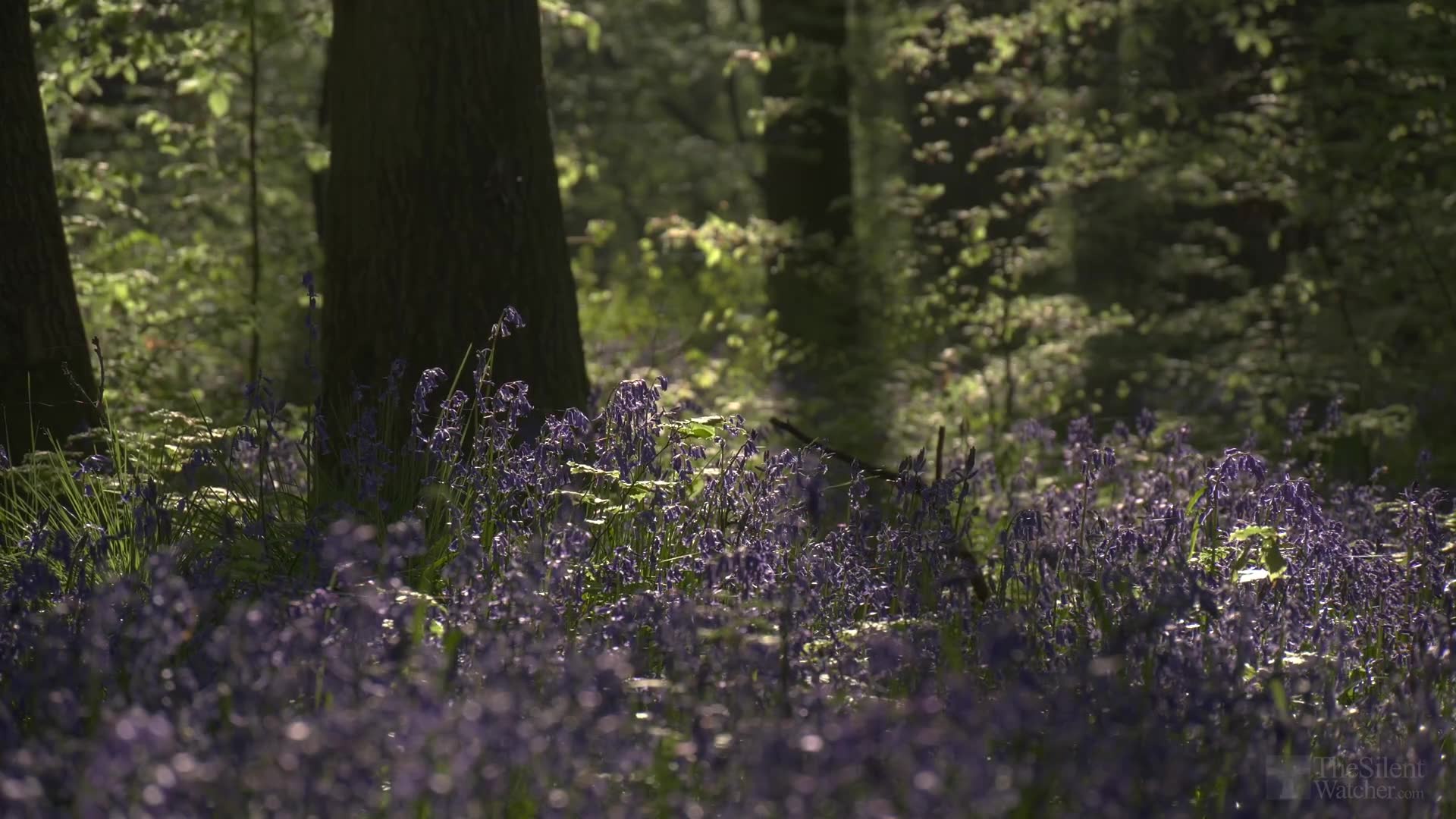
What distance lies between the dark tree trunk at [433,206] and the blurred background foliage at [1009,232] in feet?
0.84

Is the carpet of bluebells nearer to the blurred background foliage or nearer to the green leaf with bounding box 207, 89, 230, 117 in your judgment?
the blurred background foliage

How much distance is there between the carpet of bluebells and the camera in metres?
2.24

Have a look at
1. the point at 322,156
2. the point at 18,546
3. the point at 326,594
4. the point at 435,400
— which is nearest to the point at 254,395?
the point at 18,546

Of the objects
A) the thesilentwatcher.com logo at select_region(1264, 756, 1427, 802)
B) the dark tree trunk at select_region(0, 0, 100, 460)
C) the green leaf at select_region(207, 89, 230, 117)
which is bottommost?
the thesilentwatcher.com logo at select_region(1264, 756, 1427, 802)

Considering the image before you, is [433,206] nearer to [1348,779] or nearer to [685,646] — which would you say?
[685,646]

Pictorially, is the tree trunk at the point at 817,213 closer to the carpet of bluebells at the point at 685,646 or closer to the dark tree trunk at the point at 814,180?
the dark tree trunk at the point at 814,180

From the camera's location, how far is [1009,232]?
14.3 m

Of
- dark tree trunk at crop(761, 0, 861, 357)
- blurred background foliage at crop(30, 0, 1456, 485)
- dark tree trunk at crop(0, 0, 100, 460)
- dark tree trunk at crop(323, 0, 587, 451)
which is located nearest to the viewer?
dark tree trunk at crop(0, 0, 100, 460)

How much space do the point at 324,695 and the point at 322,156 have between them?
7090 mm

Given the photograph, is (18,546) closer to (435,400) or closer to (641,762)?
(435,400)

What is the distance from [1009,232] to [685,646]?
11.9 metres

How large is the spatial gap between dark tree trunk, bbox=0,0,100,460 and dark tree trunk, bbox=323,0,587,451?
1.03m

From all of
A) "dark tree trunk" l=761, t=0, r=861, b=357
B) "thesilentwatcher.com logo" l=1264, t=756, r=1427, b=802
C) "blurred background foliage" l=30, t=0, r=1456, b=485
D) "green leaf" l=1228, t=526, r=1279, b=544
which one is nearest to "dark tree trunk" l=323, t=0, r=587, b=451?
"blurred background foliage" l=30, t=0, r=1456, b=485

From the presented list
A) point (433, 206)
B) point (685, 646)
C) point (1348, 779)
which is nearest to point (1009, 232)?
point (433, 206)
